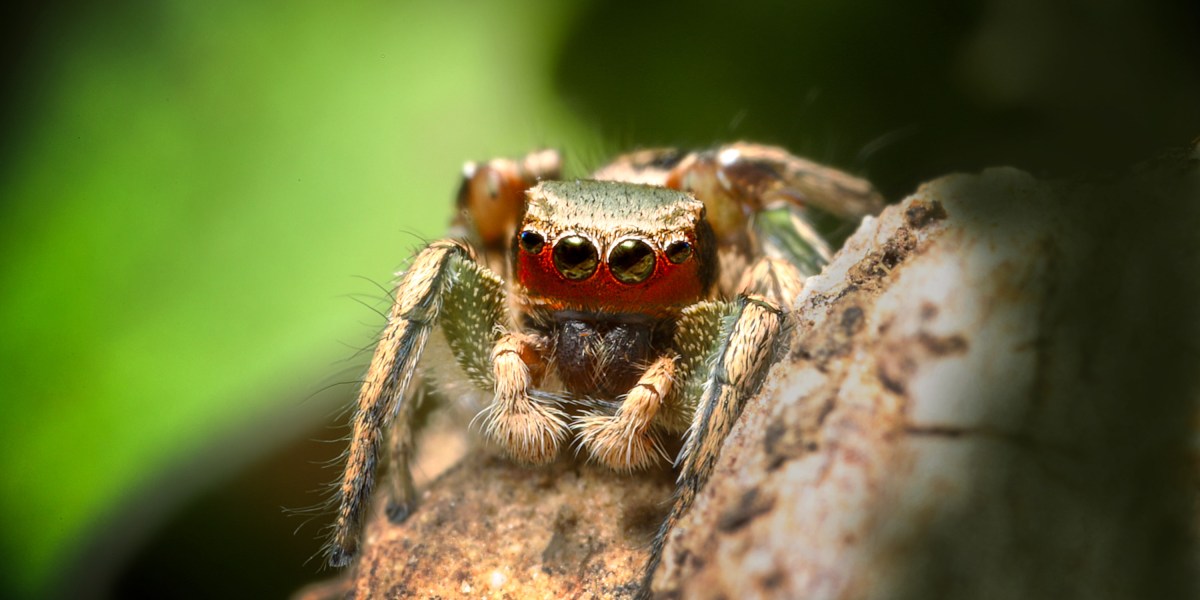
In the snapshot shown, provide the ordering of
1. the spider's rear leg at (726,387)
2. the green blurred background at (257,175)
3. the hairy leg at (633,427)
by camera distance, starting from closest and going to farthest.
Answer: the spider's rear leg at (726,387)
the hairy leg at (633,427)
the green blurred background at (257,175)

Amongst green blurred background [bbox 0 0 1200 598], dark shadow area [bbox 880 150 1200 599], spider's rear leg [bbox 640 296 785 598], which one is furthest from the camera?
green blurred background [bbox 0 0 1200 598]

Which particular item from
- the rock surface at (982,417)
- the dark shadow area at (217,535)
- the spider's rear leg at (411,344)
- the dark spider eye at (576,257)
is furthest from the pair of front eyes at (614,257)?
the dark shadow area at (217,535)

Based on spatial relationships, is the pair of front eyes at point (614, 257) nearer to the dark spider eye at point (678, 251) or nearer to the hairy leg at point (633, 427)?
the dark spider eye at point (678, 251)

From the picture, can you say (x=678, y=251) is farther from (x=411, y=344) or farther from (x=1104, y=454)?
(x=1104, y=454)

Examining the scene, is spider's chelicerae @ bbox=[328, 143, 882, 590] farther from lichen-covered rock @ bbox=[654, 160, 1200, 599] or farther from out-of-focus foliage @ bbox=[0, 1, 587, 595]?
out-of-focus foliage @ bbox=[0, 1, 587, 595]

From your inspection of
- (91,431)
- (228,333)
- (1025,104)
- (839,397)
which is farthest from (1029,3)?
(91,431)

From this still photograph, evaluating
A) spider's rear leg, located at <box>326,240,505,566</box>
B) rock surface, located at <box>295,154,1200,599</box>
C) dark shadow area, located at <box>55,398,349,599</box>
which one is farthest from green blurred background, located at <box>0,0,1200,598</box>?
rock surface, located at <box>295,154,1200,599</box>

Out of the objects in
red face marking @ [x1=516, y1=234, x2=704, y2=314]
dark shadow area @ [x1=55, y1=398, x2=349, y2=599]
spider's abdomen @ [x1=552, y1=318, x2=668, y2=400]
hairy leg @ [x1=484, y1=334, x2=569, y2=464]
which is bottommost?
dark shadow area @ [x1=55, y1=398, x2=349, y2=599]
